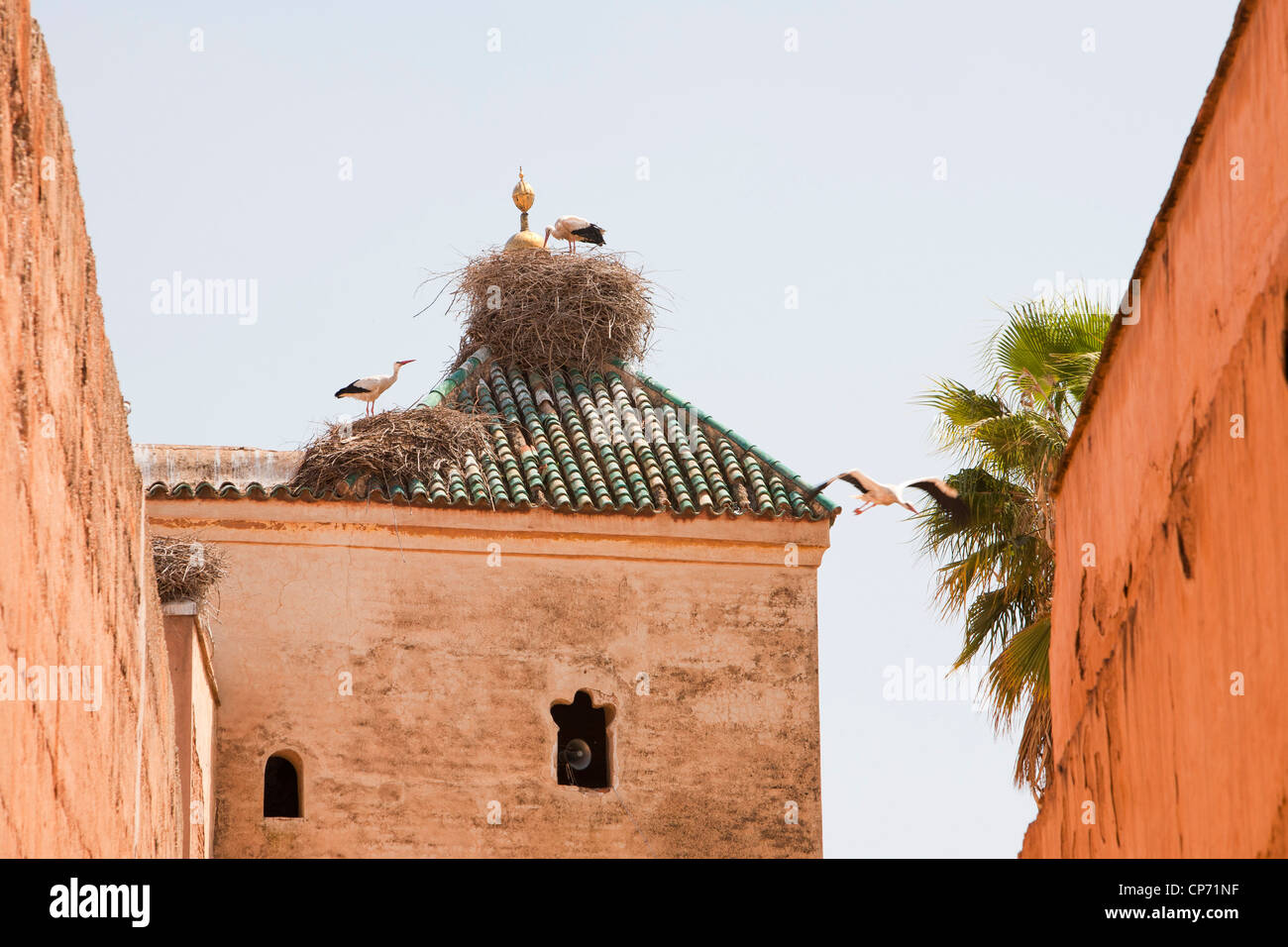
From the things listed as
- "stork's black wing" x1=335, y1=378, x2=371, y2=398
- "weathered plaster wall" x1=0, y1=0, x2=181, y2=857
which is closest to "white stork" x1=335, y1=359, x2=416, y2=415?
"stork's black wing" x1=335, y1=378, x2=371, y2=398

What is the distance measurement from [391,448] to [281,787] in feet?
8.32

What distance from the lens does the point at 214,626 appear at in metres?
14.0

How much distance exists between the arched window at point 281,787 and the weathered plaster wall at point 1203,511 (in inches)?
311

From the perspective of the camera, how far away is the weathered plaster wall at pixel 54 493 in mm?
4441

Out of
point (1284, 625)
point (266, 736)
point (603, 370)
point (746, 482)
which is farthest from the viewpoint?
point (603, 370)

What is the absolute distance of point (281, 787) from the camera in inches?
558

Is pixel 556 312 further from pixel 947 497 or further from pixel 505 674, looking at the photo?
pixel 947 497


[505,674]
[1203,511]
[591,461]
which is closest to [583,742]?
[505,674]

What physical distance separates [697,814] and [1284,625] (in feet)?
34.1

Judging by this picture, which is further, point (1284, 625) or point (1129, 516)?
point (1129, 516)

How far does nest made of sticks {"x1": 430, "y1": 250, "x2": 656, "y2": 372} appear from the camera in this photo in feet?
55.9

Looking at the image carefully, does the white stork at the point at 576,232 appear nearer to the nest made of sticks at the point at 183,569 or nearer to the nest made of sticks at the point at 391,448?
the nest made of sticks at the point at 391,448
